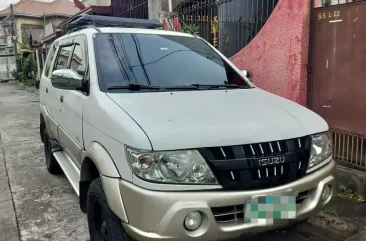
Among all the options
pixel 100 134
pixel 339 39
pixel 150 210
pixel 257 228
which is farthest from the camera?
pixel 339 39

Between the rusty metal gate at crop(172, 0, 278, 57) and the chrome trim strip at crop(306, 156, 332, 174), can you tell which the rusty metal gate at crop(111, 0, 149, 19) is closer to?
the rusty metal gate at crop(172, 0, 278, 57)

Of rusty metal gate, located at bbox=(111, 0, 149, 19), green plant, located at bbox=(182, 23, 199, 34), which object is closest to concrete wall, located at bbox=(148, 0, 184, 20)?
rusty metal gate, located at bbox=(111, 0, 149, 19)

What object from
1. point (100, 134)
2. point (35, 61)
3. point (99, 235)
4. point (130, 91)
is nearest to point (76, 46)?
point (130, 91)

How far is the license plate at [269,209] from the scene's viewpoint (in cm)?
210

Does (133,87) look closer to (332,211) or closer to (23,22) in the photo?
(332,211)

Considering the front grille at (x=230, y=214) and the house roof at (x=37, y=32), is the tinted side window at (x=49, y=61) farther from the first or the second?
the house roof at (x=37, y=32)

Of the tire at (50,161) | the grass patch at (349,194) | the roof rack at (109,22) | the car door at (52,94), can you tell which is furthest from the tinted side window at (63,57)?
the grass patch at (349,194)

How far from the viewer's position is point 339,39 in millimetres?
4090

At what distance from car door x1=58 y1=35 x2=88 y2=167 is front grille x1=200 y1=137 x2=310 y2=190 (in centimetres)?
136

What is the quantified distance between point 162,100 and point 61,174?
314cm

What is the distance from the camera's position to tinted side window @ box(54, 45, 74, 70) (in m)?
3.92

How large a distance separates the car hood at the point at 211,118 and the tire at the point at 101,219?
60 centimetres

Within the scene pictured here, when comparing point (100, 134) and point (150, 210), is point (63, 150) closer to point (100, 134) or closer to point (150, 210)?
point (100, 134)

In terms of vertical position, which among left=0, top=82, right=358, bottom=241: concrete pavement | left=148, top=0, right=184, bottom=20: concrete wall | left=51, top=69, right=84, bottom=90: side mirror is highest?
left=148, top=0, right=184, bottom=20: concrete wall
